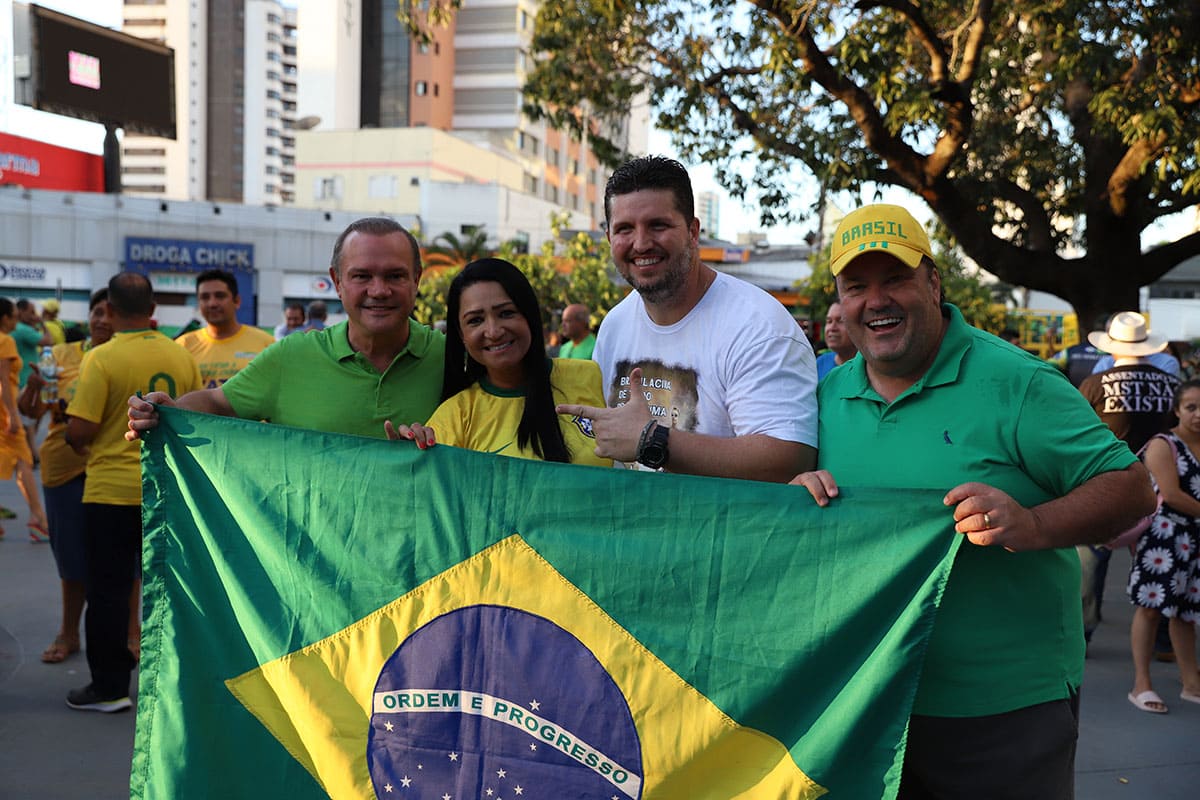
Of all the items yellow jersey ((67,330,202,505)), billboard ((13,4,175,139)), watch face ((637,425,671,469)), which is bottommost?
yellow jersey ((67,330,202,505))

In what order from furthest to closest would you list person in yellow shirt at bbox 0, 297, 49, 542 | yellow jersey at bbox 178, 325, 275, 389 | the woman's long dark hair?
1. person in yellow shirt at bbox 0, 297, 49, 542
2. yellow jersey at bbox 178, 325, 275, 389
3. the woman's long dark hair

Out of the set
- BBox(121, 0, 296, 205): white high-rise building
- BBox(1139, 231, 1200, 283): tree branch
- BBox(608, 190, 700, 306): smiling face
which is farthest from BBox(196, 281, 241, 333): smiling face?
BBox(121, 0, 296, 205): white high-rise building

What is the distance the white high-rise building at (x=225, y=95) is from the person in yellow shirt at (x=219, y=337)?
359ft

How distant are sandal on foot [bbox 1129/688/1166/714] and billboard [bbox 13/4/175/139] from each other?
145ft

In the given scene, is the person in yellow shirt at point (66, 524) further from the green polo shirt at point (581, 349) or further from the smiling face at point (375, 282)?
the green polo shirt at point (581, 349)

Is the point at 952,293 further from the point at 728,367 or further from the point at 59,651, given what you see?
the point at 728,367

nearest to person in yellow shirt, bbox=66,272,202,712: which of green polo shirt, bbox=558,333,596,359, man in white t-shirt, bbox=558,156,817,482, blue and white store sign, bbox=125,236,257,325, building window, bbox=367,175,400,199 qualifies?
man in white t-shirt, bbox=558,156,817,482

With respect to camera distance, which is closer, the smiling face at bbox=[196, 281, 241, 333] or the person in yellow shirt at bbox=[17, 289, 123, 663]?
the person in yellow shirt at bbox=[17, 289, 123, 663]

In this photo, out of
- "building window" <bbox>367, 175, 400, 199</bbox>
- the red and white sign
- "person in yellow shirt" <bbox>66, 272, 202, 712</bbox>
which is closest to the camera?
"person in yellow shirt" <bbox>66, 272, 202, 712</bbox>

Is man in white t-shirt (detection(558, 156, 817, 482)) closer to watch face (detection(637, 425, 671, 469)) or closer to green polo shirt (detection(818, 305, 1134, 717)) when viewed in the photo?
watch face (detection(637, 425, 671, 469))

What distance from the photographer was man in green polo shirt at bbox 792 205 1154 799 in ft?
7.41

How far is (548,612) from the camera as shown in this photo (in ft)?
8.66

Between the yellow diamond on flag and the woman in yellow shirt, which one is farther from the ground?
the woman in yellow shirt

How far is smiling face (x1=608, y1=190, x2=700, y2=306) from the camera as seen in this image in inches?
114
